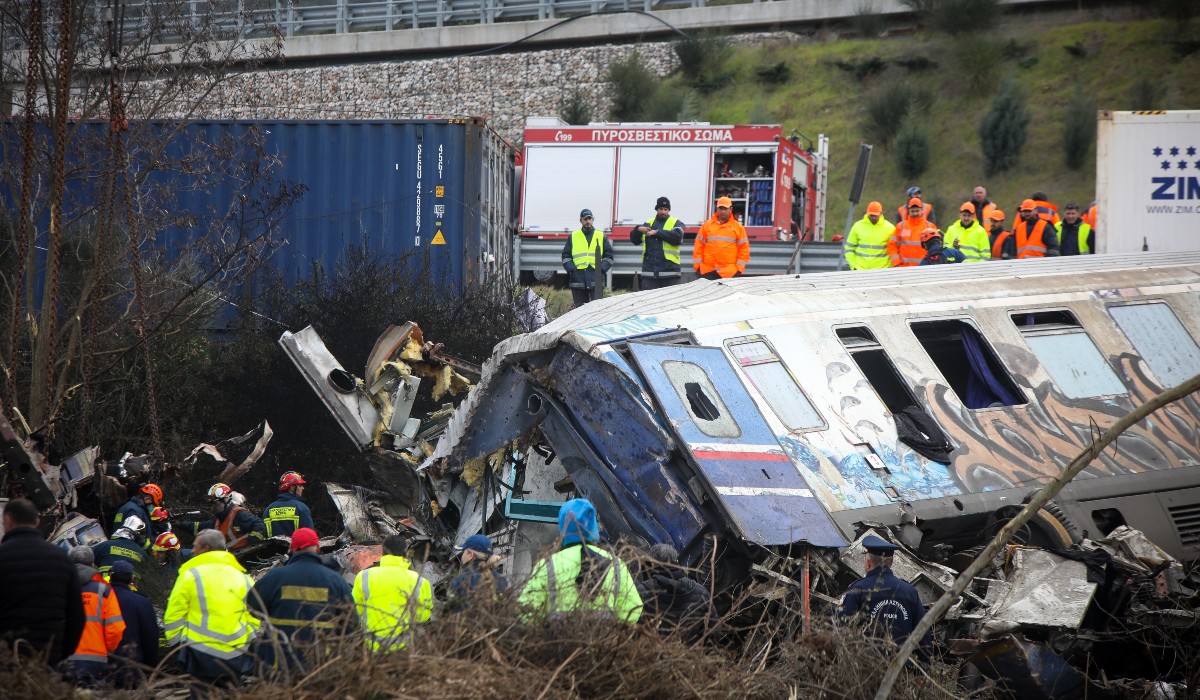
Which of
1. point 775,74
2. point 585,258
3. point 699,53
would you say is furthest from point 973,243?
point 699,53

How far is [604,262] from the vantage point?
16.9 meters

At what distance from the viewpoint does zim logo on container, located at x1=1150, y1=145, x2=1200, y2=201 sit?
16.2 meters

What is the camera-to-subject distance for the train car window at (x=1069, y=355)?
10297 millimetres

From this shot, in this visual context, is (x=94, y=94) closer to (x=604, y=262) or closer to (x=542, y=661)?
(x=604, y=262)

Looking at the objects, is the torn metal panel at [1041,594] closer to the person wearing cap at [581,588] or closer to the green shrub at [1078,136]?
the person wearing cap at [581,588]

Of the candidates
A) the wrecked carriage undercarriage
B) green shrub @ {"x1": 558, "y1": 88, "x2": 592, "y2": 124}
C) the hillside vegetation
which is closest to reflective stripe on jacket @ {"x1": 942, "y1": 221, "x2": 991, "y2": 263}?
the wrecked carriage undercarriage

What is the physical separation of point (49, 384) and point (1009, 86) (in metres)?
31.6

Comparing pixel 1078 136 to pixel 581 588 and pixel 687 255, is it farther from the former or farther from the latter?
pixel 581 588

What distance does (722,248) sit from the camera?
622 inches

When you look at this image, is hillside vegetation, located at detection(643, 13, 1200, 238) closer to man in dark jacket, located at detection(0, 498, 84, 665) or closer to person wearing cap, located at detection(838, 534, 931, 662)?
person wearing cap, located at detection(838, 534, 931, 662)

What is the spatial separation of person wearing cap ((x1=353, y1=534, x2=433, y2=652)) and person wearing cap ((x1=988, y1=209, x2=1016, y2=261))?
11.9 meters

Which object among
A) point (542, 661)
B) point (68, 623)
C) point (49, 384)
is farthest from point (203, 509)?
point (542, 661)

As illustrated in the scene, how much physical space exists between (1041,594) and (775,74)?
114ft

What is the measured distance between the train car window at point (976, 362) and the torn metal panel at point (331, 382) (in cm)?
511
